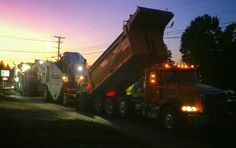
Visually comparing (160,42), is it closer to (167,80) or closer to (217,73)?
(167,80)

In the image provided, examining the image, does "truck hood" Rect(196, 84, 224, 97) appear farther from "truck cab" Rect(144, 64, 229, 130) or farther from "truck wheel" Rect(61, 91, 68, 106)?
"truck wheel" Rect(61, 91, 68, 106)

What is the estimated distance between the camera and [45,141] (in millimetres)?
9867

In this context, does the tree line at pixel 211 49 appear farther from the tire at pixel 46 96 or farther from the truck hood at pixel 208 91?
the truck hood at pixel 208 91

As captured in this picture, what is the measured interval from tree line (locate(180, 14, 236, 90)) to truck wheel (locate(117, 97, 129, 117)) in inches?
869

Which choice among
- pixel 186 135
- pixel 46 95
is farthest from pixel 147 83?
pixel 46 95

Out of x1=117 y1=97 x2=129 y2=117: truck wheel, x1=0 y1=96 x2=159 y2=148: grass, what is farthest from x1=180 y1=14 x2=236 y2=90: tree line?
x1=0 y1=96 x2=159 y2=148: grass

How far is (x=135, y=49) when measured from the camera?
1645 cm

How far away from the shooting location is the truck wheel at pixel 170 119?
1378 cm

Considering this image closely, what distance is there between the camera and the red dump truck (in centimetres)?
1336

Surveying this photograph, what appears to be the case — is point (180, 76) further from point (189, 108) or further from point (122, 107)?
point (122, 107)

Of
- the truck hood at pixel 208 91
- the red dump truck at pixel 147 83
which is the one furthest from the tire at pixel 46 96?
the truck hood at pixel 208 91

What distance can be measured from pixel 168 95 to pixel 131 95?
3654 mm

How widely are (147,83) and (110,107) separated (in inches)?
157

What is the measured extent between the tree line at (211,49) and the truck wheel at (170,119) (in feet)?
82.7
